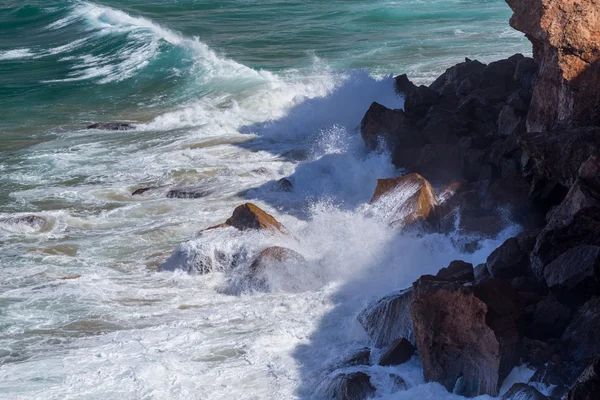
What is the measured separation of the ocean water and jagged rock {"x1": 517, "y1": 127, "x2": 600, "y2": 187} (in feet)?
4.03

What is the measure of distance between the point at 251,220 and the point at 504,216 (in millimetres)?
3223

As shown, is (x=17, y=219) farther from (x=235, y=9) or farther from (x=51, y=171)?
(x=235, y=9)

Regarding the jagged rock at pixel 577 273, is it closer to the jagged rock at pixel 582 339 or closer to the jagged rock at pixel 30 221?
the jagged rock at pixel 582 339

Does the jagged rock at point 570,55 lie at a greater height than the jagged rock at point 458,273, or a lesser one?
greater

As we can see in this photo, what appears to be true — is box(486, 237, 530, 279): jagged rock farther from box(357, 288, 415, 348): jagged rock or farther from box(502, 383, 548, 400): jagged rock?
box(502, 383, 548, 400): jagged rock

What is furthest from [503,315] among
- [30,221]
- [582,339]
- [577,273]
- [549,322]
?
[30,221]

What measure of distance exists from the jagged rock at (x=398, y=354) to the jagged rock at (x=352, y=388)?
31 centimetres

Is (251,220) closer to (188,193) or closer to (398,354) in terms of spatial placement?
(188,193)

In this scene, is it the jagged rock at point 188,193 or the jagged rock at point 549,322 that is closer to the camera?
the jagged rock at point 549,322

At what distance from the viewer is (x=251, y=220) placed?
37.9 ft

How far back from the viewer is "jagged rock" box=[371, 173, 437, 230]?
11.3 metres

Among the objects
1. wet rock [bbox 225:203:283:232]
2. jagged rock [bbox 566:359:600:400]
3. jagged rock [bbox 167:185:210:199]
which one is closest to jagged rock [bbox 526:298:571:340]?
jagged rock [bbox 566:359:600:400]

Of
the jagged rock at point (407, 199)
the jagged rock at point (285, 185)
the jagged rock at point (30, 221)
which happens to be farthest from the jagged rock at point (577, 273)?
the jagged rock at point (30, 221)

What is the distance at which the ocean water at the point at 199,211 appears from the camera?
29.2 ft
